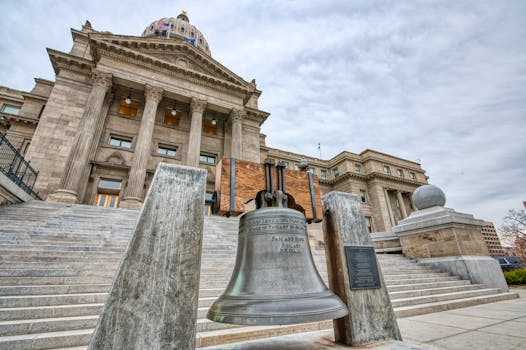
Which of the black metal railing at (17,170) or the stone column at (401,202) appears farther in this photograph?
the stone column at (401,202)

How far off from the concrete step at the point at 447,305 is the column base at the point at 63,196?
14584 millimetres

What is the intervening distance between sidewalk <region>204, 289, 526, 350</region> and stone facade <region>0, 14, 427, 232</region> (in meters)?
13.1

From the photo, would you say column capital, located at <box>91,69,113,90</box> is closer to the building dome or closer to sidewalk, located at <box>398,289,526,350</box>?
sidewalk, located at <box>398,289,526,350</box>

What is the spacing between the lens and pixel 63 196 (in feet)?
39.0

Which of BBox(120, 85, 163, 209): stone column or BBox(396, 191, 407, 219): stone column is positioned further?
BBox(396, 191, 407, 219): stone column

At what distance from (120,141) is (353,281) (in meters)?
19.4

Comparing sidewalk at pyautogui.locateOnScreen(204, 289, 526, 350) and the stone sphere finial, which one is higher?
the stone sphere finial

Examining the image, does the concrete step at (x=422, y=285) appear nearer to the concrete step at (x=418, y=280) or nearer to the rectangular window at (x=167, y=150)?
the concrete step at (x=418, y=280)

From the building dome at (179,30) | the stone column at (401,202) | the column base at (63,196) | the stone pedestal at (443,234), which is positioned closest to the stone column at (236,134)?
the column base at (63,196)

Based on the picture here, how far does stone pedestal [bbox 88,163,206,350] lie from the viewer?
58.4 inches

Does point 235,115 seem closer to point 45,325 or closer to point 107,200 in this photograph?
point 107,200

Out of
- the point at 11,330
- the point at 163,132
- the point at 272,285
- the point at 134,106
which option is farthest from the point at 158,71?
the point at 272,285


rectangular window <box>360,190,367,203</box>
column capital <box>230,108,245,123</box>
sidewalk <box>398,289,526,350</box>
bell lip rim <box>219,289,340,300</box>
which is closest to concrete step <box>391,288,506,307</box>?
sidewalk <box>398,289,526,350</box>

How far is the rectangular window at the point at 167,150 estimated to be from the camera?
730 inches
